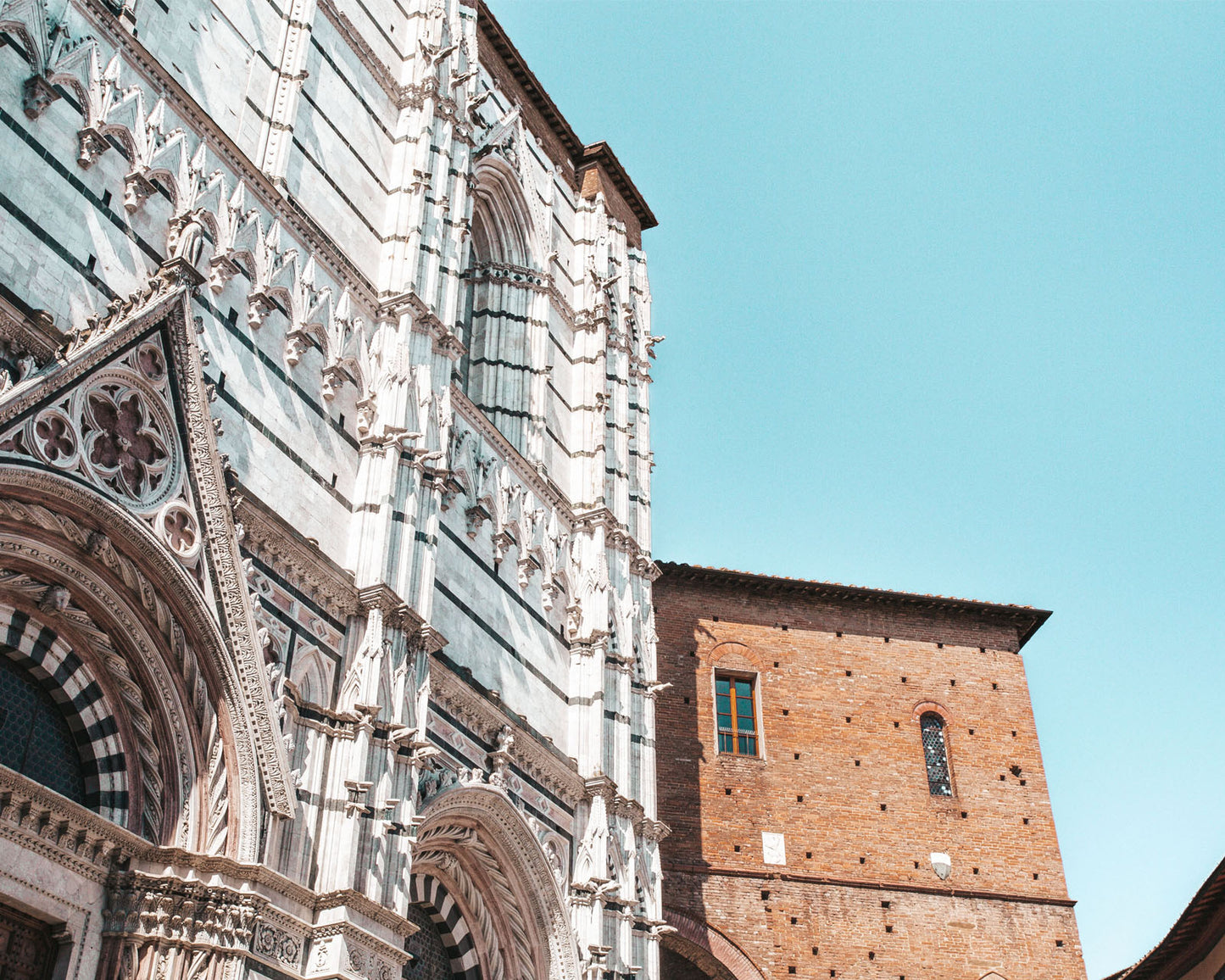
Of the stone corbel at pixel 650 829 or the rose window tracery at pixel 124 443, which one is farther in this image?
the stone corbel at pixel 650 829

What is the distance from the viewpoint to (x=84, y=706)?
835cm

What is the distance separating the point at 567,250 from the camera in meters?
18.0

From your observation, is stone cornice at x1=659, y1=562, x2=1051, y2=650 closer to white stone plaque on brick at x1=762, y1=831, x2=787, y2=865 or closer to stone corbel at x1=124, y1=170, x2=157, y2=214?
white stone plaque on brick at x1=762, y1=831, x2=787, y2=865

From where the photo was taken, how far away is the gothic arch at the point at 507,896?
11.7m

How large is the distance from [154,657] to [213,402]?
1.98m

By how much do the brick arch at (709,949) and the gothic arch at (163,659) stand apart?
9.52 metres

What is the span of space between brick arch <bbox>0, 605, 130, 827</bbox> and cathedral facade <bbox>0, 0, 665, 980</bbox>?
0.02 meters

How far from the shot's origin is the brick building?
17.6m

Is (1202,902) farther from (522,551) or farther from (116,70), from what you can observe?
(116,70)

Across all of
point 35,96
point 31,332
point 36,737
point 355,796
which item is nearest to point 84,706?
point 36,737

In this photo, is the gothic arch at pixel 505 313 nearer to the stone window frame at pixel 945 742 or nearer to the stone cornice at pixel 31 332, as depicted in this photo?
the stone cornice at pixel 31 332

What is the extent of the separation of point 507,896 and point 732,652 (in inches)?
325

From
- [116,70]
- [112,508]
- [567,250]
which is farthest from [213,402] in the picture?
[567,250]

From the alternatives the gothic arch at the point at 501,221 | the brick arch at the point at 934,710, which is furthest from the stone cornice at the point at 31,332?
the brick arch at the point at 934,710
